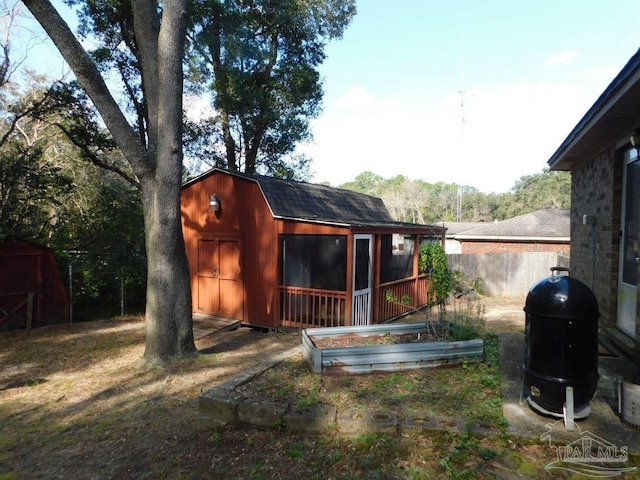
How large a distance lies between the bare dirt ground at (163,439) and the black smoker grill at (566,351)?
49 cm

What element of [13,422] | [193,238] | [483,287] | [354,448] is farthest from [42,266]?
[483,287]

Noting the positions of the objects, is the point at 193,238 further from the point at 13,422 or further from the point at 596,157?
the point at 596,157

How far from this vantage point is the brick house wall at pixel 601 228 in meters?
5.41

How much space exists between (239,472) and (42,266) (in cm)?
945

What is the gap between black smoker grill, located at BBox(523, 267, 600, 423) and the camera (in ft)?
10.6

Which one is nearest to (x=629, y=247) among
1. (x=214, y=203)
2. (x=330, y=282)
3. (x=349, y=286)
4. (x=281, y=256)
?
(x=349, y=286)

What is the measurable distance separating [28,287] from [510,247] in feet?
64.5

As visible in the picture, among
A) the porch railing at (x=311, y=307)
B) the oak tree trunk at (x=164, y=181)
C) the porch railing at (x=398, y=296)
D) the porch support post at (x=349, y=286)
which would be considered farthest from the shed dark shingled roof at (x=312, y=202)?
the oak tree trunk at (x=164, y=181)

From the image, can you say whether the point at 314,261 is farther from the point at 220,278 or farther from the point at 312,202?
the point at 220,278

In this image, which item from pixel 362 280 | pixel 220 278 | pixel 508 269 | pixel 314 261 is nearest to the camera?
pixel 362 280

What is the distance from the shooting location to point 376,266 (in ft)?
30.9

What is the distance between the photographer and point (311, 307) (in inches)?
361

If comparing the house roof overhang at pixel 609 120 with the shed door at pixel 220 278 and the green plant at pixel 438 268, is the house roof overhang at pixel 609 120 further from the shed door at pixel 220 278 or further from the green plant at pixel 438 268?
the shed door at pixel 220 278

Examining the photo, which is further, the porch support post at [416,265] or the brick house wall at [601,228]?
the porch support post at [416,265]
